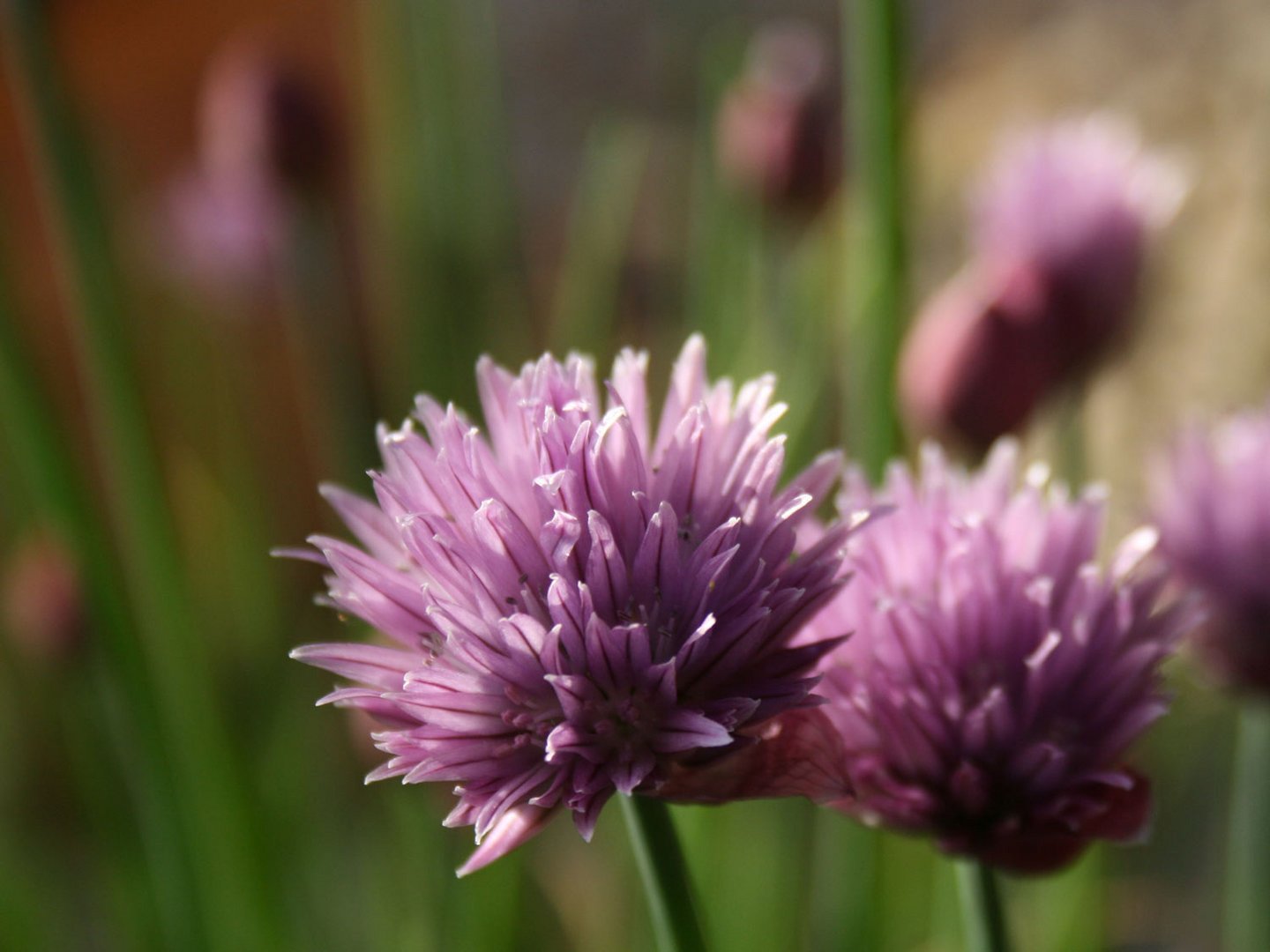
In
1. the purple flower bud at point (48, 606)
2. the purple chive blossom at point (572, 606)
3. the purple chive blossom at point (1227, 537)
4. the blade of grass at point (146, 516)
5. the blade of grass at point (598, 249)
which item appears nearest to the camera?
the purple chive blossom at point (572, 606)

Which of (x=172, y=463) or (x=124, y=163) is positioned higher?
(x=124, y=163)

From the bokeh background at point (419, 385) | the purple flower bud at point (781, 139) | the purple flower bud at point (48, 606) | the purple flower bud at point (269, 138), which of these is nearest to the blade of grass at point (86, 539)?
the bokeh background at point (419, 385)

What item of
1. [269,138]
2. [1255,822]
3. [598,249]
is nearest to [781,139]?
[598,249]

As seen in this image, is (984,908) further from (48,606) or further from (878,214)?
(48,606)

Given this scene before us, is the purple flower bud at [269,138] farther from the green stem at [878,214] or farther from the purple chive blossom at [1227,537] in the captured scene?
the purple chive blossom at [1227,537]

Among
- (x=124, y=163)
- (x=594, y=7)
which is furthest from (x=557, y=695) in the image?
(x=594, y=7)

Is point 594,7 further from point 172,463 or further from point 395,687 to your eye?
point 395,687
